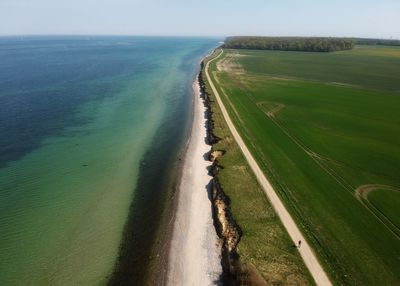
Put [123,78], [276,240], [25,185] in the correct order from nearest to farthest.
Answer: [276,240]
[25,185]
[123,78]

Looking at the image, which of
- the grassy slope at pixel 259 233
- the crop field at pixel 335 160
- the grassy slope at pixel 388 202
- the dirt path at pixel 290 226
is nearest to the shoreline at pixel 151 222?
the grassy slope at pixel 259 233

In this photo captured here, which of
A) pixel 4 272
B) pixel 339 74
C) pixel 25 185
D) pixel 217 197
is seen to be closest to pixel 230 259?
pixel 217 197

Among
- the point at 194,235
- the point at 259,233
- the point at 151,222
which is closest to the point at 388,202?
the point at 259,233

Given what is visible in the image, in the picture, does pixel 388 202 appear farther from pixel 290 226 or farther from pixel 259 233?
pixel 259 233

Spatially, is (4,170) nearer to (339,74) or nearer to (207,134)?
(207,134)

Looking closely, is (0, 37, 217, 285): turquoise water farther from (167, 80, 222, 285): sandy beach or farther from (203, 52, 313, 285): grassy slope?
(203, 52, 313, 285): grassy slope

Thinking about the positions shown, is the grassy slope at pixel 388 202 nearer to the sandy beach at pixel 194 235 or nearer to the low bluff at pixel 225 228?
the low bluff at pixel 225 228
